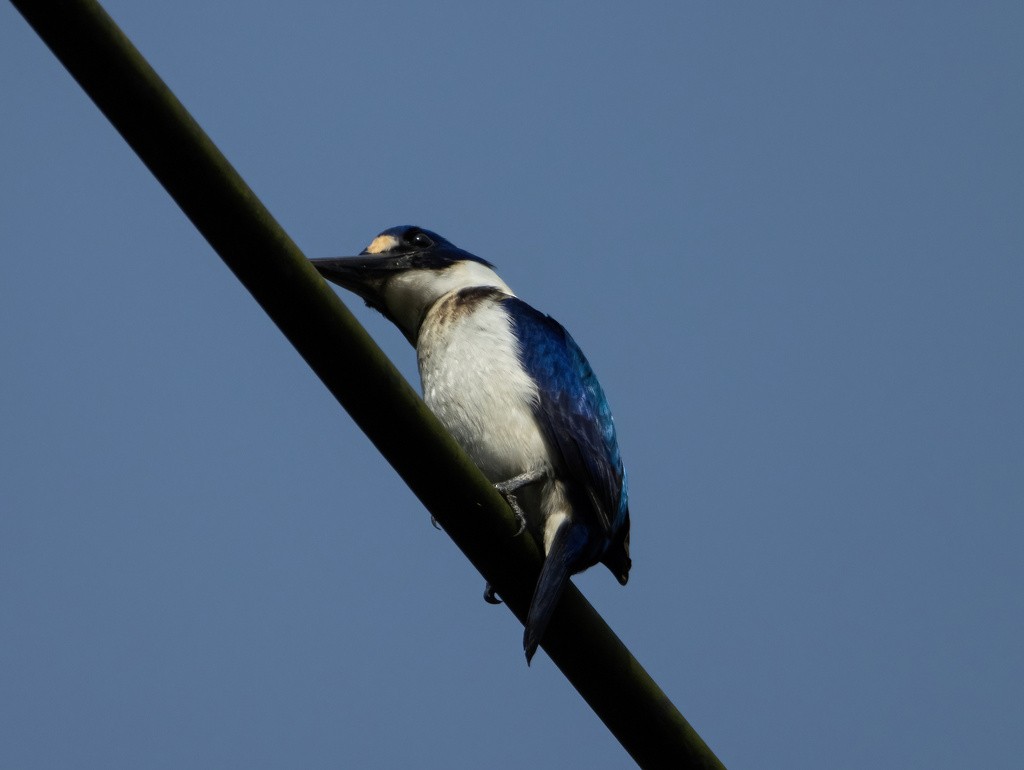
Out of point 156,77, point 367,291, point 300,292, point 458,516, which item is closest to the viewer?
point 156,77

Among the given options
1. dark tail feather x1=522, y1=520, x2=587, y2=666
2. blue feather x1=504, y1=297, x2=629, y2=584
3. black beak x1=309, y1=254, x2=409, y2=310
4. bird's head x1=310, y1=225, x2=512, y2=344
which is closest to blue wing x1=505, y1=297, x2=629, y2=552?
blue feather x1=504, y1=297, x2=629, y2=584

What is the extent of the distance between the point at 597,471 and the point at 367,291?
128cm

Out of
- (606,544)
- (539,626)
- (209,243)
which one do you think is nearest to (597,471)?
(606,544)

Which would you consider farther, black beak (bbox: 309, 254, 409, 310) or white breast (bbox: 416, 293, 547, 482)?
black beak (bbox: 309, 254, 409, 310)

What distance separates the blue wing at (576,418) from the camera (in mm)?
3709

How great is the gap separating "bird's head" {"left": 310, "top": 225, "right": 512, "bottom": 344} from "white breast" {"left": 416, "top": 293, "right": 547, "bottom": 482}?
33 cm

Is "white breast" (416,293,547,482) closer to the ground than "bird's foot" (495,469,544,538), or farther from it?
farther from it

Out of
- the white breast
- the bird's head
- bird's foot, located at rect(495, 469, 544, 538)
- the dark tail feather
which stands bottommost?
the dark tail feather

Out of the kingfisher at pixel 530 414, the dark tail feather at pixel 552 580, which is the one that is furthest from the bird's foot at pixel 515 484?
the dark tail feather at pixel 552 580

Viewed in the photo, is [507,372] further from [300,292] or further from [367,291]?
[300,292]

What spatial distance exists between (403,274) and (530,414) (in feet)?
3.32

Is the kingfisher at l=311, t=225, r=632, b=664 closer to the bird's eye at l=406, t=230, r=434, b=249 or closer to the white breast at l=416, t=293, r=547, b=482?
the white breast at l=416, t=293, r=547, b=482

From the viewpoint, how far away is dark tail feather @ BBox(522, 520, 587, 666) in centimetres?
302

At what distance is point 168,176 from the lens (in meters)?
2.18
